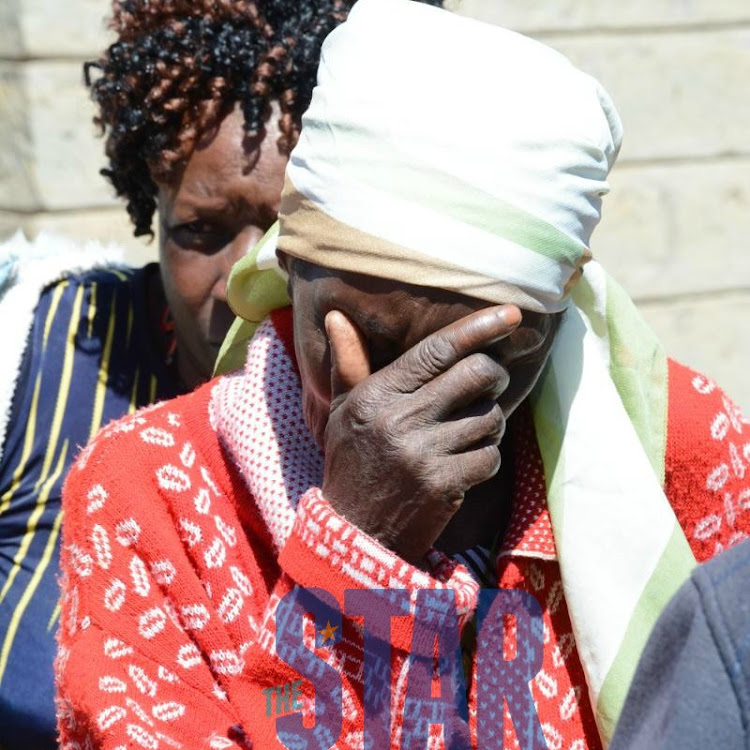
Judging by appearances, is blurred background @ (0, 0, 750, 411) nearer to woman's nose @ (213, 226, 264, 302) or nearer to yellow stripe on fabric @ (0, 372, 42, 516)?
yellow stripe on fabric @ (0, 372, 42, 516)

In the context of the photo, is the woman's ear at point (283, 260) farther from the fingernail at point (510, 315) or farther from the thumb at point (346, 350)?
the fingernail at point (510, 315)

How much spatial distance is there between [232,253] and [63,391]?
58 cm

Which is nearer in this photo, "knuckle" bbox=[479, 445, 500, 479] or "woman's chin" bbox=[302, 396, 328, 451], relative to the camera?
"knuckle" bbox=[479, 445, 500, 479]

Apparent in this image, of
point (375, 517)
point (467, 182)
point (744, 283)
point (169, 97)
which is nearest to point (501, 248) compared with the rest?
point (467, 182)

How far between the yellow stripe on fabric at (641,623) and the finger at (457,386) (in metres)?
0.42

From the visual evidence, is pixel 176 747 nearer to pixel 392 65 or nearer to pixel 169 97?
pixel 392 65

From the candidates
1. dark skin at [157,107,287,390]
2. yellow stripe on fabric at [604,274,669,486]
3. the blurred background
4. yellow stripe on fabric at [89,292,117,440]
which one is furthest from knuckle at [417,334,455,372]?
the blurred background

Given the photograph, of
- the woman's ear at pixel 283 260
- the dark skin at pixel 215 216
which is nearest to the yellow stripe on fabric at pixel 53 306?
the dark skin at pixel 215 216

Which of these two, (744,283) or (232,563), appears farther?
(744,283)

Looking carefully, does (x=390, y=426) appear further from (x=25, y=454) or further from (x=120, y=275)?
(x=120, y=275)

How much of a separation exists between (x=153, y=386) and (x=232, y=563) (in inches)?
45.4

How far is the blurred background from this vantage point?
16.4ft

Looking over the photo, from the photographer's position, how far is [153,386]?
124 inches

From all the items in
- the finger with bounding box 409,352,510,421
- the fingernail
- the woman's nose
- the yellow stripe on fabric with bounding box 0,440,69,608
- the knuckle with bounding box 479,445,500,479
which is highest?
the fingernail
